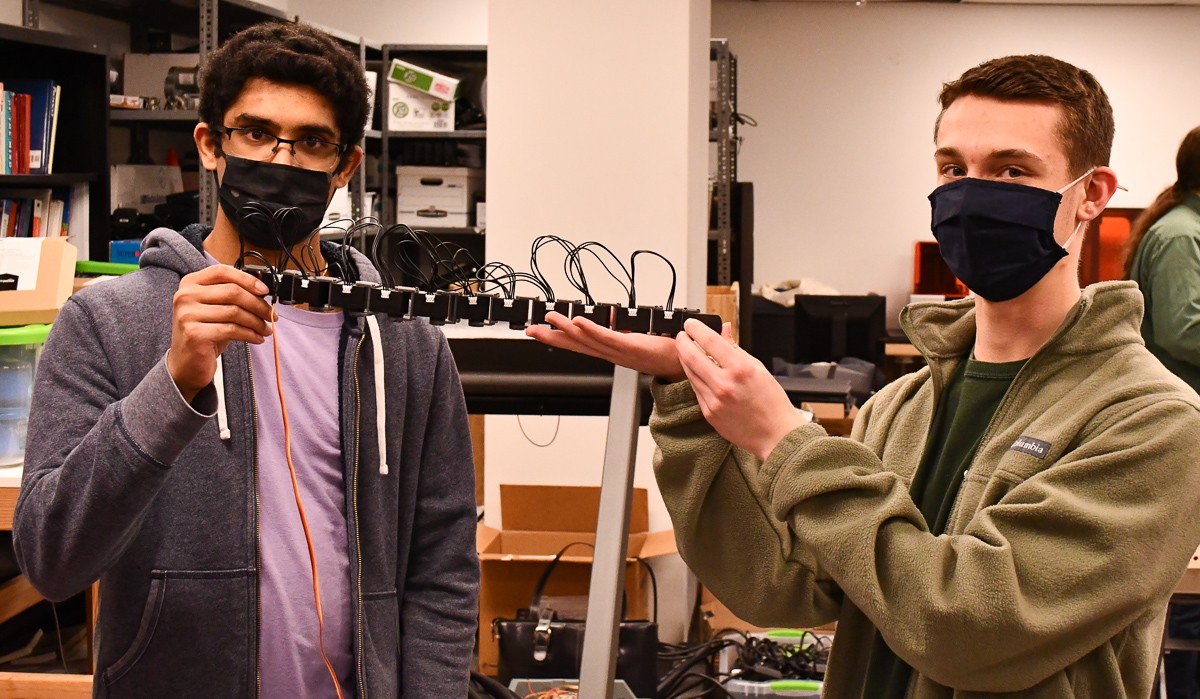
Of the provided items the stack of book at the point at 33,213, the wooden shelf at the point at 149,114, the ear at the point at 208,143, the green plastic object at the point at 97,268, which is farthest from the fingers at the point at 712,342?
the wooden shelf at the point at 149,114

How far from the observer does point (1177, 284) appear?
3.13 meters

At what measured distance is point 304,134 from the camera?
1.32 meters

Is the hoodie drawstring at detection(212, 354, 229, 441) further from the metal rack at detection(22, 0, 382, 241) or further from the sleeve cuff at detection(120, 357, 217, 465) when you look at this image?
the metal rack at detection(22, 0, 382, 241)

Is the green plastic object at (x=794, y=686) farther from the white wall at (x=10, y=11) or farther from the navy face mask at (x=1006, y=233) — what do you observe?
the white wall at (x=10, y=11)

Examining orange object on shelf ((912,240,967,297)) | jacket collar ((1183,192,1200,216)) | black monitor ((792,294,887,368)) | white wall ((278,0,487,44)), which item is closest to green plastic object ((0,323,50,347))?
jacket collar ((1183,192,1200,216))

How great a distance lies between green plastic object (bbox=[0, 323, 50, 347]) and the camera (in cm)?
220

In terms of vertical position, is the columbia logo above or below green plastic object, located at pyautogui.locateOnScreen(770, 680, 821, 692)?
above

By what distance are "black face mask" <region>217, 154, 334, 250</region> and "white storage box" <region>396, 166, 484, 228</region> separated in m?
4.12

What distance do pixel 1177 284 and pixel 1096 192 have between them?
7.20ft

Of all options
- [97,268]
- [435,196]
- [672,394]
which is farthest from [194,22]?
[672,394]

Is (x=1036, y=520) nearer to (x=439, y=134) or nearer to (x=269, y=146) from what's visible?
(x=269, y=146)

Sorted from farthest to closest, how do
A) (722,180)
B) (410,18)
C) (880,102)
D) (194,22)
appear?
(880,102) < (410,18) < (194,22) < (722,180)

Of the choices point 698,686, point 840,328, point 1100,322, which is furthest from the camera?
point 840,328

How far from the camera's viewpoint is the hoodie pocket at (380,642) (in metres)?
1.29
